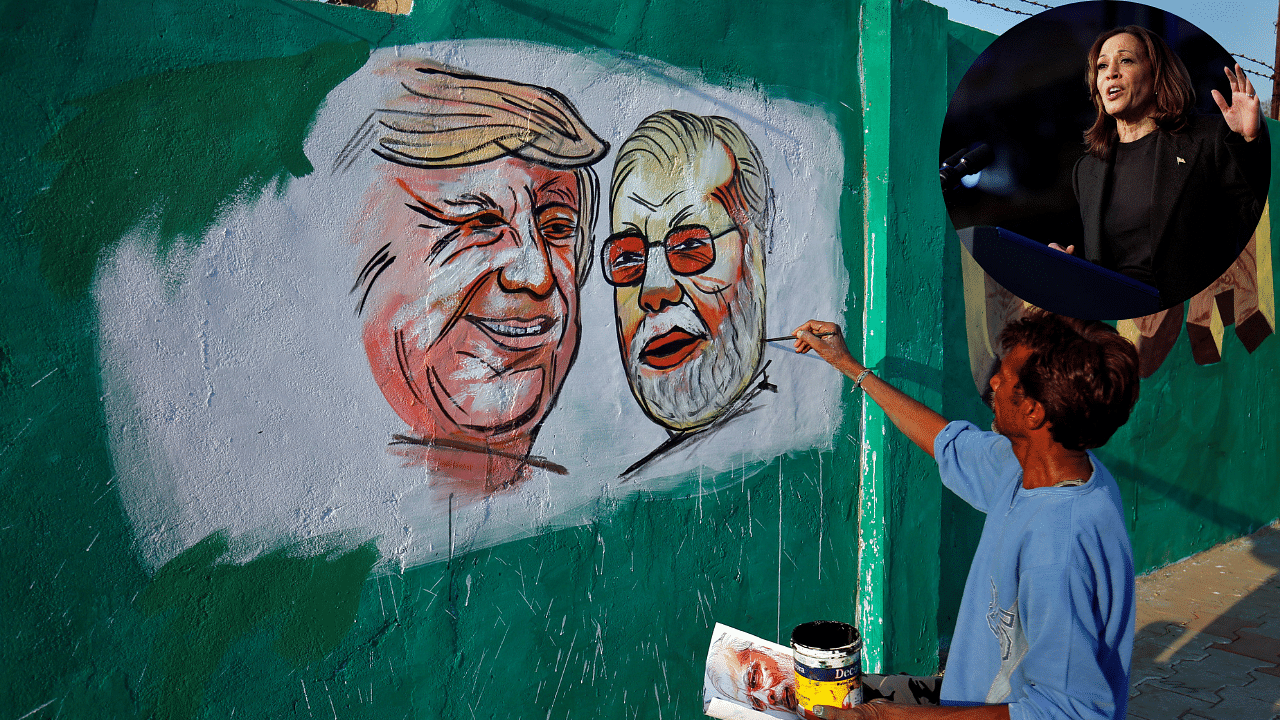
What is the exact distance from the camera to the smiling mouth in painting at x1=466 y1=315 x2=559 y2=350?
2406mm

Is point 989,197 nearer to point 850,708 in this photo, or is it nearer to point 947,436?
point 947,436

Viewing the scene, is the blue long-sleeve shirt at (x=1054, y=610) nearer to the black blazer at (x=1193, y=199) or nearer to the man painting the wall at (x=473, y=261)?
the black blazer at (x=1193, y=199)

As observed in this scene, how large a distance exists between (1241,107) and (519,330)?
2089 millimetres

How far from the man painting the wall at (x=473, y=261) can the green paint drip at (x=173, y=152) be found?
173mm

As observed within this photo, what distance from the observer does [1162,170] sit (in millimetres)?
2494

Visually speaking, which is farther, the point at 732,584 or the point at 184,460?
the point at 732,584

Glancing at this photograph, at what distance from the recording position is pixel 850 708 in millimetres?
1861

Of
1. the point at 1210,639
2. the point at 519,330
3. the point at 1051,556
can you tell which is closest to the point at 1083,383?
the point at 1051,556

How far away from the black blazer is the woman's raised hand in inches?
0.9

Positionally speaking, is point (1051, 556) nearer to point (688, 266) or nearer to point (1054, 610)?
point (1054, 610)

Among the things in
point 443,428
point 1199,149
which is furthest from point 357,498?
point 1199,149

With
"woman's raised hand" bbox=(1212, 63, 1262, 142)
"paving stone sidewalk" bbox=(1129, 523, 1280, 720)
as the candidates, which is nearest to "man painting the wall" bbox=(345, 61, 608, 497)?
"woman's raised hand" bbox=(1212, 63, 1262, 142)

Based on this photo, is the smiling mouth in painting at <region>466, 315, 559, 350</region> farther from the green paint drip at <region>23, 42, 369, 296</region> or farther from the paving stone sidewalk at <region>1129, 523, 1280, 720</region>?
the paving stone sidewalk at <region>1129, 523, 1280, 720</region>

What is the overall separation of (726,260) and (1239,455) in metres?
4.99
